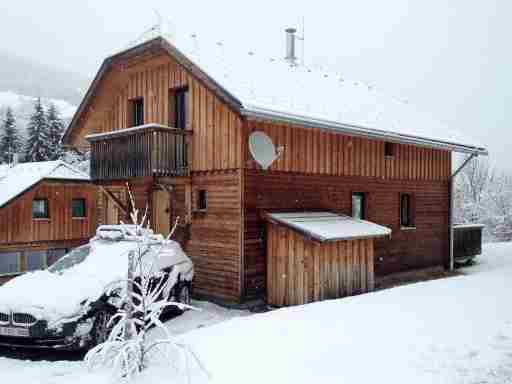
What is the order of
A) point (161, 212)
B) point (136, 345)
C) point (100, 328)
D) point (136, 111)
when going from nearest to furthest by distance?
point (136, 345)
point (100, 328)
point (161, 212)
point (136, 111)

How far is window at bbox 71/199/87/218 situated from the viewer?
2527 cm

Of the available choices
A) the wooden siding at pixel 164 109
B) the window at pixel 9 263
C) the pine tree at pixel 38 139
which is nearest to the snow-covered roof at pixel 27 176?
the window at pixel 9 263

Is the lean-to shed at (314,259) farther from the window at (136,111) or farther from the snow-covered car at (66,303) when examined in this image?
the window at (136,111)

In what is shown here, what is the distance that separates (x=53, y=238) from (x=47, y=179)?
2.91 meters

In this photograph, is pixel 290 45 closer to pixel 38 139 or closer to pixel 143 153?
pixel 143 153

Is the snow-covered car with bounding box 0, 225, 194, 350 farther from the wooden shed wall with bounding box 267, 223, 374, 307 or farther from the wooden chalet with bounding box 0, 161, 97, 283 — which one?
the wooden chalet with bounding box 0, 161, 97, 283

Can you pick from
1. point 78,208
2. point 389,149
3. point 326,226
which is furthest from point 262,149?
point 78,208

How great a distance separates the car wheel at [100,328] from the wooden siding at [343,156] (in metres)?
5.31

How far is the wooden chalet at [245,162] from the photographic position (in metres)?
11.9

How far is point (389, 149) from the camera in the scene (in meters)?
16.5

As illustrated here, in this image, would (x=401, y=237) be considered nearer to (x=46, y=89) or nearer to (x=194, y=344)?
(x=194, y=344)

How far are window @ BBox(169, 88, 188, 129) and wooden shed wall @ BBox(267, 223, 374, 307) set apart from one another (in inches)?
162

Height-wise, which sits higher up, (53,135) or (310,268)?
(53,135)

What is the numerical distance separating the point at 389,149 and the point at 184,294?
898 centimetres
